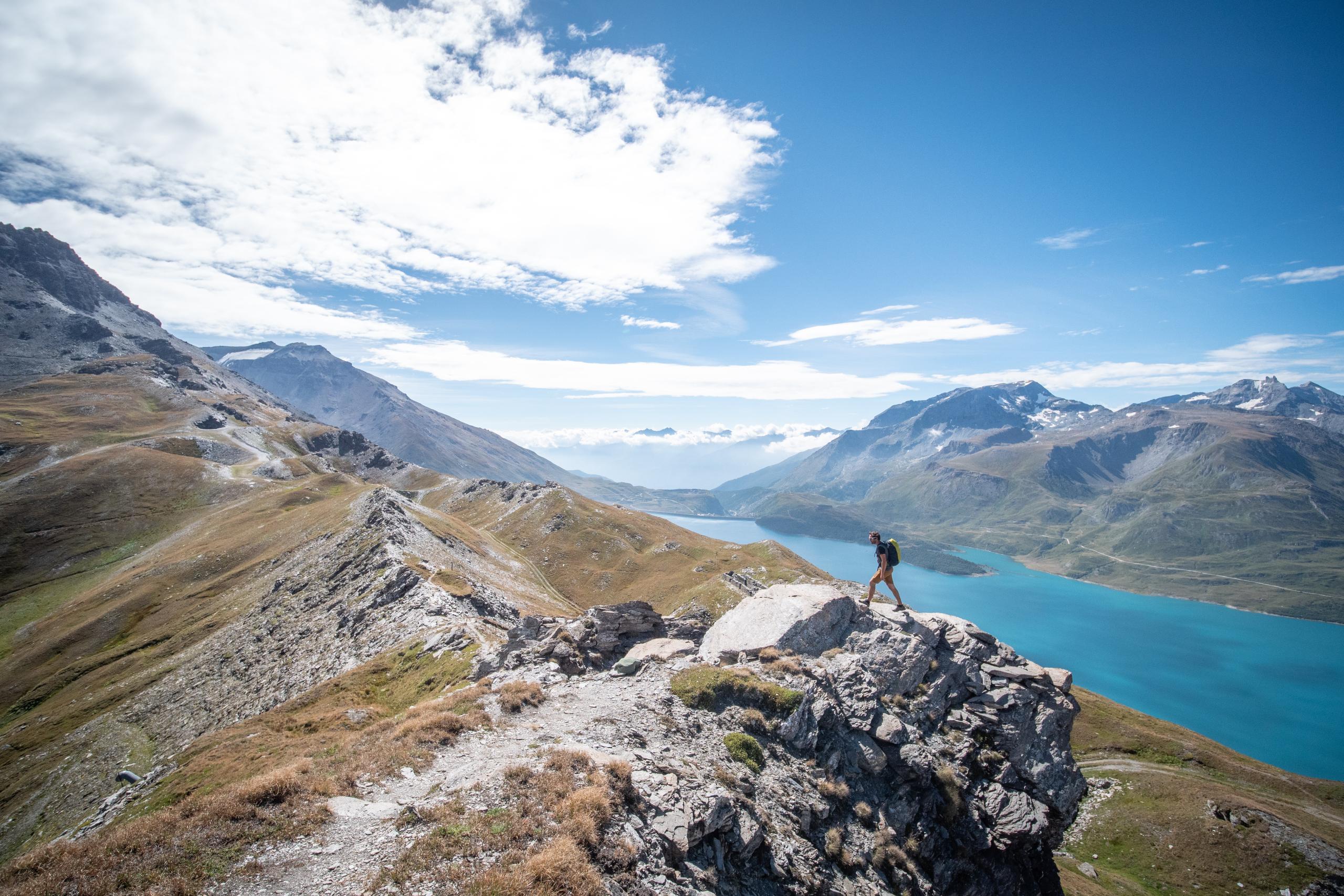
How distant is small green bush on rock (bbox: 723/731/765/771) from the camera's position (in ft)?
67.5

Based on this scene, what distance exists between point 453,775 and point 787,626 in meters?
17.9

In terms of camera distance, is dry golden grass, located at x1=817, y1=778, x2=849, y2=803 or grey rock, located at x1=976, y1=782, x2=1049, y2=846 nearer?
dry golden grass, located at x1=817, y1=778, x2=849, y2=803

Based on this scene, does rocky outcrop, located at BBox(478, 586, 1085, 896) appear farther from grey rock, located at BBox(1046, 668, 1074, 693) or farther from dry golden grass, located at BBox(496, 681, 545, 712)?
dry golden grass, located at BBox(496, 681, 545, 712)

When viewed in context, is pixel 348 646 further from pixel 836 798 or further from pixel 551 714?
pixel 836 798

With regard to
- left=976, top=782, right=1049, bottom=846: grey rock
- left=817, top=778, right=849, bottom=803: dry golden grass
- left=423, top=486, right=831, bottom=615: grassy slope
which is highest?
left=817, top=778, right=849, bottom=803: dry golden grass

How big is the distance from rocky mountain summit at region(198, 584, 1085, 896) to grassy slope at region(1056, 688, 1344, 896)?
27092 mm

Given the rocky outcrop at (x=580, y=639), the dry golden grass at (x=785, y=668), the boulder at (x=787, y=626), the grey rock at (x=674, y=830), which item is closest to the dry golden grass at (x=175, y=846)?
the grey rock at (x=674, y=830)

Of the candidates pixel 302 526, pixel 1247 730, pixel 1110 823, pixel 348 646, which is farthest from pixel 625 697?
pixel 1247 730

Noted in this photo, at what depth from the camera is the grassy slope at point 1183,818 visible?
4800 centimetres

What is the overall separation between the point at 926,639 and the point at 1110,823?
184ft

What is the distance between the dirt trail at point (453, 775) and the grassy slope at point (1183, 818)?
4310 centimetres

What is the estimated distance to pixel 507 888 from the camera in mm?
11359

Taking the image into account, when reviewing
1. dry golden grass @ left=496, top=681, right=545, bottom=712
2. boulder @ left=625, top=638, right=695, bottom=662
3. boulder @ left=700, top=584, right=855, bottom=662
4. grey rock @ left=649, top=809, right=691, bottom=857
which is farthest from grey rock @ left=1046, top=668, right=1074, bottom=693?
dry golden grass @ left=496, top=681, right=545, bottom=712

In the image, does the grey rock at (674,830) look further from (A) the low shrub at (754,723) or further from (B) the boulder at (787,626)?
(B) the boulder at (787,626)
